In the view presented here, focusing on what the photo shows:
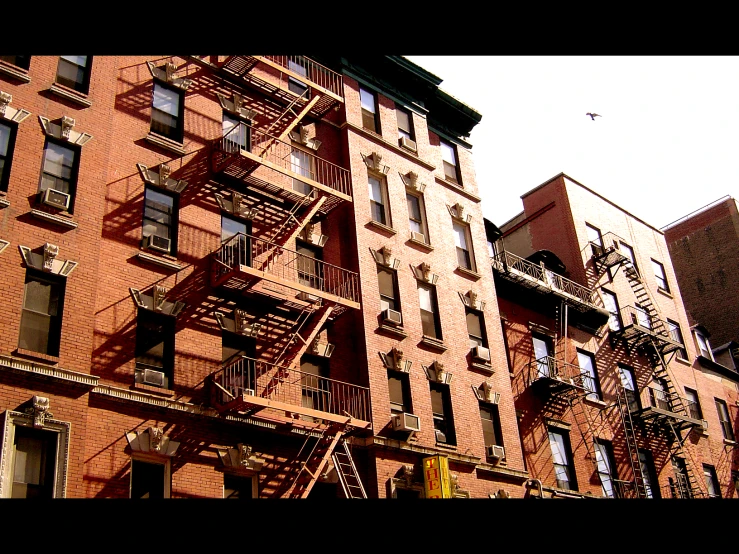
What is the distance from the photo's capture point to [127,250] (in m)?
19.7

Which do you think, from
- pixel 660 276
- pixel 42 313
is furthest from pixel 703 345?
pixel 42 313

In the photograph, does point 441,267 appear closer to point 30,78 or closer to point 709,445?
point 30,78

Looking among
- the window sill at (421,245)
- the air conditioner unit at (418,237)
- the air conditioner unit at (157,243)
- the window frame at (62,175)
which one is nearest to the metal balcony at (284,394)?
the air conditioner unit at (157,243)

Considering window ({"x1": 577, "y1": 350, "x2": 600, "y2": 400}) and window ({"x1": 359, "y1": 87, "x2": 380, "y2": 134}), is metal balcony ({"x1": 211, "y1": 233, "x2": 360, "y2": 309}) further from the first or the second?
window ({"x1": 577, "y1": 350, "x2": 600, "y2": 400})

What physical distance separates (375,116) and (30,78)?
13183 millimetres

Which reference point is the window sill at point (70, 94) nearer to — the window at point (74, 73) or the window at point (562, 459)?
the window at point (74, 73)

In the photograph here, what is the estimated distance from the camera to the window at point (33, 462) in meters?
15.4

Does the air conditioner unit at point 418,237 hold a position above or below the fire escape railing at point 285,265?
above

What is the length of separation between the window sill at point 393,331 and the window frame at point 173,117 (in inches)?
311

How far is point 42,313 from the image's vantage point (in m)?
17.1

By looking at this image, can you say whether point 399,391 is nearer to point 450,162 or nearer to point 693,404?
point 450,162

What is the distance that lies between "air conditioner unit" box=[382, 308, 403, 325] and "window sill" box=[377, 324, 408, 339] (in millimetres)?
159
